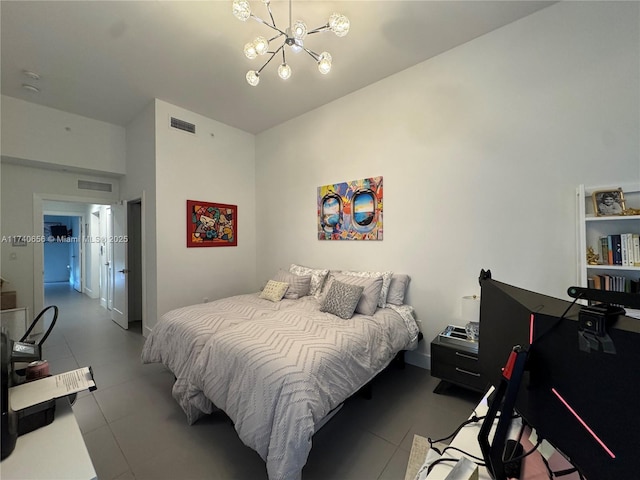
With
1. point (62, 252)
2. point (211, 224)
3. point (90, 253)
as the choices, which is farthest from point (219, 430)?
point (62, 252)

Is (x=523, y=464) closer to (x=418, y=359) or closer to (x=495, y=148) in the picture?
(x=418, y=359)

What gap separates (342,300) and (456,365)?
44.8 inches

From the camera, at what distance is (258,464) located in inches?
63.2

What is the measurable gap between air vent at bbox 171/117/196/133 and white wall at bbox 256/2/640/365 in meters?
2.06

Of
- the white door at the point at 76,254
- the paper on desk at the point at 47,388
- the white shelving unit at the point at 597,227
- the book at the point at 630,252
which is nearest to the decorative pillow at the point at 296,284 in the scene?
the paper on desk at the point at 47,388

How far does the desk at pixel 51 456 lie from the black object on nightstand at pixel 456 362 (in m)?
2.38

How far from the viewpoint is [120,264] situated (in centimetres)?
427

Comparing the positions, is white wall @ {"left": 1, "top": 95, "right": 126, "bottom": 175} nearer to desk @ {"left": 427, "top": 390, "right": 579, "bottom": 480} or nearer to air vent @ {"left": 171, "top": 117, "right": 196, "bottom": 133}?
air vent @ {"left": 171, "top": 117, "right": 196, "bottom": 133}

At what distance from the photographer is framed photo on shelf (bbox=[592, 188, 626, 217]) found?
182 centimetres

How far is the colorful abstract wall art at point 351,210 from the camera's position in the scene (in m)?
3.13

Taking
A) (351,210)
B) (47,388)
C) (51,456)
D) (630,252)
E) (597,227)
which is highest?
(351,210)

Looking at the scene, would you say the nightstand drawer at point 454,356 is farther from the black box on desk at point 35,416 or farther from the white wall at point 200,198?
the white wall at point 200,198

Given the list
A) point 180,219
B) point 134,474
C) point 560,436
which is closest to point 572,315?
point 560,436

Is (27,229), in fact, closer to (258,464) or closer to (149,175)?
(149,175)
